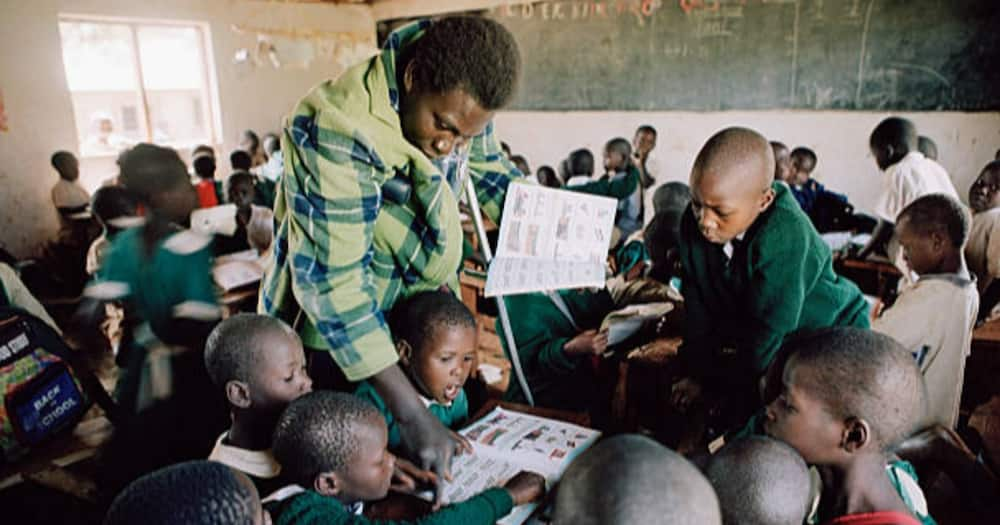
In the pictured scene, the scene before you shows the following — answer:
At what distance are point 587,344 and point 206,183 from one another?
4.22 m

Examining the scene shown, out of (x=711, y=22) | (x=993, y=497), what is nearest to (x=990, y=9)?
(x=711, y=22)

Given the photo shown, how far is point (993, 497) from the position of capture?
1767mm

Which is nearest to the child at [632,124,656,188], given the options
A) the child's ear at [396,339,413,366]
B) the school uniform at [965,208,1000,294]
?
the school uniform at [965,208,1000,294]

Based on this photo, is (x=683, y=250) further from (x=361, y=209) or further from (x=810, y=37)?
(x=810, y=37)

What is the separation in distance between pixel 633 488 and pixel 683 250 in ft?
3.97

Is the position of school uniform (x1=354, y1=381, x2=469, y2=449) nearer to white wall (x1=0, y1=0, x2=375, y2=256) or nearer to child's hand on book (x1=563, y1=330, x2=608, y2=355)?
child's hand on book (x1=563, y1=330, x2=608, y2=355)

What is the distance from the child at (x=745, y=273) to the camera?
1.51m

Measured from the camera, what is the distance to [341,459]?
1135 millimetres

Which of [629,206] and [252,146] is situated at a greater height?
[252,146]

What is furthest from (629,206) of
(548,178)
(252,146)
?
(252,146)

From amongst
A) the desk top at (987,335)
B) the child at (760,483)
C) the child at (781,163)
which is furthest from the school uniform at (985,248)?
the child at (760,483)

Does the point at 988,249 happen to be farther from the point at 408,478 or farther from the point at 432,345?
the point at 408,478

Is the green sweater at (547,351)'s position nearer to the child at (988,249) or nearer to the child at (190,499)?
the child at (190,499)

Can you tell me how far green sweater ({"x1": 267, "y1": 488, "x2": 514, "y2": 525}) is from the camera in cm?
104
